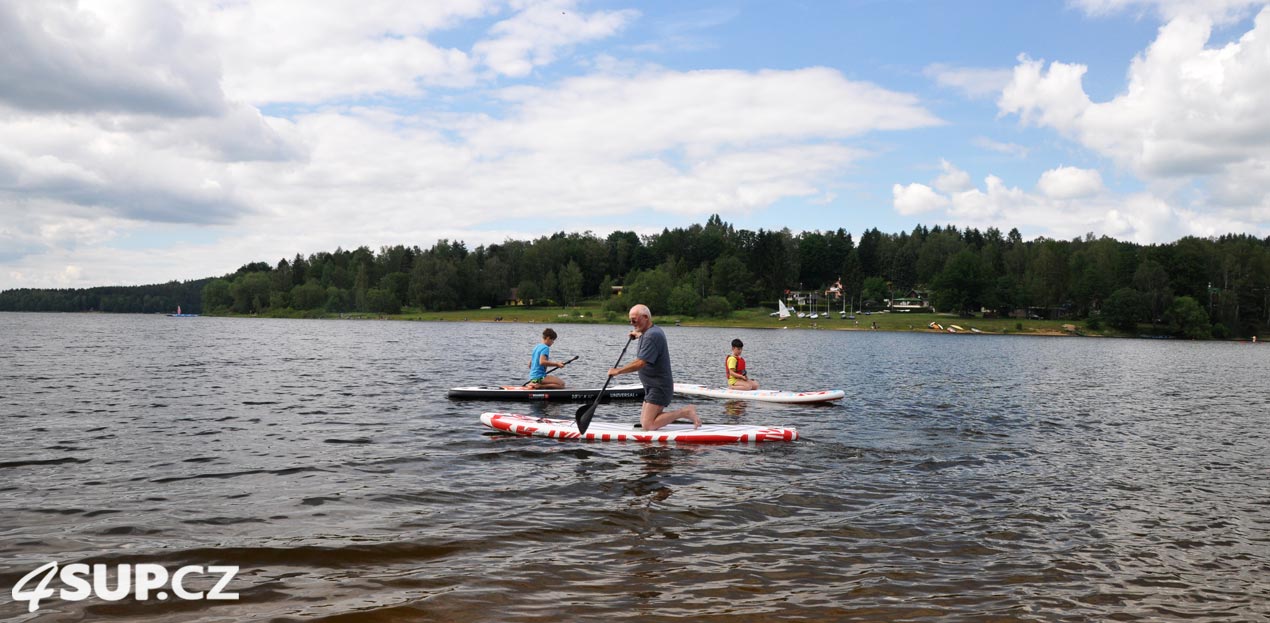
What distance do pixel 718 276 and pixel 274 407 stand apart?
145 m

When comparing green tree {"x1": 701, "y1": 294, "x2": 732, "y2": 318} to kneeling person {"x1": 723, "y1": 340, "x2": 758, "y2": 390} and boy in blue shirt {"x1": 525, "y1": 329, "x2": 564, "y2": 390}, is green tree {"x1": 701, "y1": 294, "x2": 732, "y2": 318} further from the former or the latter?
boy in blue shirt {"x1": 525, "y1": 329, "x2": 564, "y2": 390}

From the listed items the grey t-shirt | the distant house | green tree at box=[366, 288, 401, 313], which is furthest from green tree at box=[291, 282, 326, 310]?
the grey t-shirt

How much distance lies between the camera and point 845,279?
175250 millimetres

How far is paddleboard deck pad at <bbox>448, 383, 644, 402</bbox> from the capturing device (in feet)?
74.0

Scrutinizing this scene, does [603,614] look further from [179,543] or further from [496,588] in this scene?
[179,543]

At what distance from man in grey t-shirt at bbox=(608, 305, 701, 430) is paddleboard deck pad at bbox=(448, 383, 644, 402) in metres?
6.82

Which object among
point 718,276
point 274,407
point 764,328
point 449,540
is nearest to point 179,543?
point 449,540

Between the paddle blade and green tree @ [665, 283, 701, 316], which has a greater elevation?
green tree @ [665, 283, 701, 316]

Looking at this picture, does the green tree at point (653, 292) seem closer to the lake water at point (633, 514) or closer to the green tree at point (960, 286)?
the green tree at point (960, 286)

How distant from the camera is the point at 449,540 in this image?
9.02 m

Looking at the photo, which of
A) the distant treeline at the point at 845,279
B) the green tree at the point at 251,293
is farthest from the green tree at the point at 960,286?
the green tree at the point at 251,293

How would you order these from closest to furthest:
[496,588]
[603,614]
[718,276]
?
[603,614], [496,588], [718,276]

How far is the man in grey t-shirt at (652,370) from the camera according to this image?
1485 centimetres

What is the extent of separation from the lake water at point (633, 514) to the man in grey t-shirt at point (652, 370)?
1.01 meters
